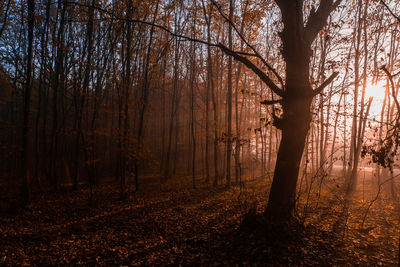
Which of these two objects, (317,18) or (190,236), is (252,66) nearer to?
(317,18)

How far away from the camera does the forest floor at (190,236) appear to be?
4.16m

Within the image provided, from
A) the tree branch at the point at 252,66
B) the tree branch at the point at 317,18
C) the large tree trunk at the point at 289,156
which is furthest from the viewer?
the tree branch at the point at 317,18

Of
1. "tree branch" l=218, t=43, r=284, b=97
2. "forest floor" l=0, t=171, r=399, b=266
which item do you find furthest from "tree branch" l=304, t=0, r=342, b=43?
"forest floor" l=0, t=171, r=399, b=266

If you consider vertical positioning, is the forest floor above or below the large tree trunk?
below

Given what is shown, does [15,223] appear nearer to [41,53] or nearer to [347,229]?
[41,53]

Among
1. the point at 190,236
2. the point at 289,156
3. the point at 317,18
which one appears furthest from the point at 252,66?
the point at 190,236

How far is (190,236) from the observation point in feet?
17.6

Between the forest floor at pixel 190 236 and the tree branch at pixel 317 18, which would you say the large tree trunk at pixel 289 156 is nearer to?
the forest floor at pixel 190 236

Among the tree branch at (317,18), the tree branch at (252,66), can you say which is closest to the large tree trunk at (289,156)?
the tree branch at (252,66)

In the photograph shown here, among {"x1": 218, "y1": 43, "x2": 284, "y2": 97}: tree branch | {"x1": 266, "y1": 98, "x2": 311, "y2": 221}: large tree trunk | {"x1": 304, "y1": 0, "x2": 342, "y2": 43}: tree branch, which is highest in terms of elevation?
{"x1": 304, "y1": 0, "x2": 342, "y2": 43}: tree branch

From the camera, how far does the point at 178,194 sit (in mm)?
10258

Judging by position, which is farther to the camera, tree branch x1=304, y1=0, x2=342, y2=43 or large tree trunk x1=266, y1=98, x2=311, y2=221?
tree branch x1=304, y1=0, x2=342, y2=43

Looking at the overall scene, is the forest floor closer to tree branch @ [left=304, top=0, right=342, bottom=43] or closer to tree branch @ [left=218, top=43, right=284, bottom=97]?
tree branch @ [left=218, top=43, right=284, bottom=97]

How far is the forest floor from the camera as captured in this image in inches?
164
